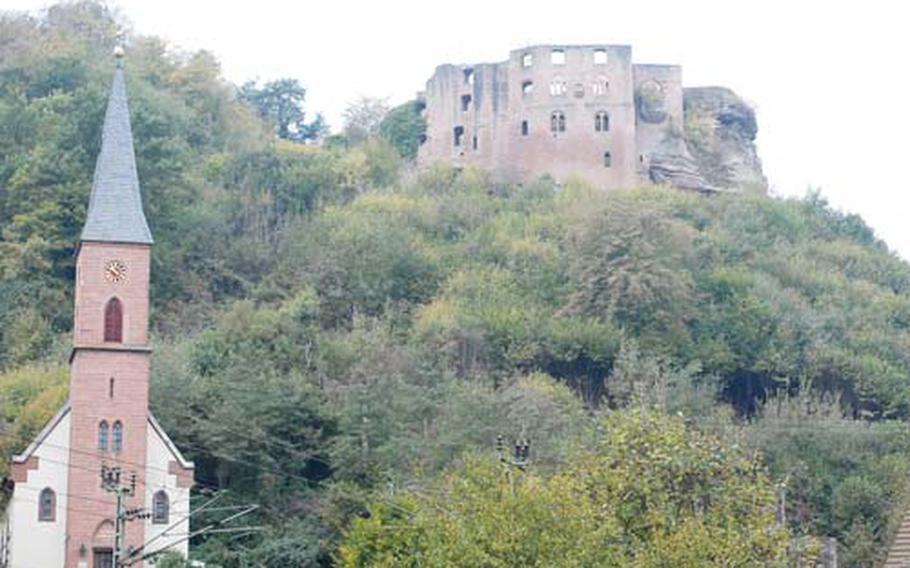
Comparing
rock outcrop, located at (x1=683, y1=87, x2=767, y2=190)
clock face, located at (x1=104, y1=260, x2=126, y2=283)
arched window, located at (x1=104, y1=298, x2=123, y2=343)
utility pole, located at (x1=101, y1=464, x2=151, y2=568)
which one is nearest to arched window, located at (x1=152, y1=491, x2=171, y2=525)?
utility pole, located at (x1=101, y1=464, x2=151, y2=568)

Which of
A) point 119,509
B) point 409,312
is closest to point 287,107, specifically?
point 409,312

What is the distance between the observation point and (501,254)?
3676 inches

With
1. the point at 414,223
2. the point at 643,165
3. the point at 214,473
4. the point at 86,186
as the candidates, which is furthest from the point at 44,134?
the point at 643,165

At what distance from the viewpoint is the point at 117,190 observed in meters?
70.8

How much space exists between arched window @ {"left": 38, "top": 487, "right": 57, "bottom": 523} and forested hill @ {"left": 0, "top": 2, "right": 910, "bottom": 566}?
410 cm

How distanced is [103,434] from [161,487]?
7.83 ft

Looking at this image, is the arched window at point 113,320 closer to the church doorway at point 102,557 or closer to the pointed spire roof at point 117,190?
the pointed spire roof at point 117,190

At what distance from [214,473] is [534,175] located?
3662 cm

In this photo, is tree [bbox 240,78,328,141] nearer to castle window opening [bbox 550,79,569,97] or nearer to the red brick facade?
castle window opening [bbox 550,79,569,97]

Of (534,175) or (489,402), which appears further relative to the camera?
(534,175)

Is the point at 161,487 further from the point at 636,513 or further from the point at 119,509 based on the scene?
the point at 636,513

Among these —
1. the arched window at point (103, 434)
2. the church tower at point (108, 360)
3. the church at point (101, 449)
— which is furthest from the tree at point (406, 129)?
the arched window at point (103, 434)

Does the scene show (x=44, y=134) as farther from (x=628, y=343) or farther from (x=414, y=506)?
(x=414, y=506)

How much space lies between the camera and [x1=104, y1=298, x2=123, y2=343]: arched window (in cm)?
6856
